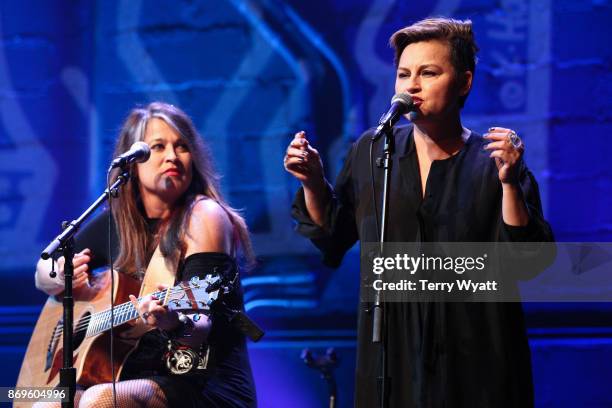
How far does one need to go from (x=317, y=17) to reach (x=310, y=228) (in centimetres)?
174

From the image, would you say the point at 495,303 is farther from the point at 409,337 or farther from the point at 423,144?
the point at 423,144

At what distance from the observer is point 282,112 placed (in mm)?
4328

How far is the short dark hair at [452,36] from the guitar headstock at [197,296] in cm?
111

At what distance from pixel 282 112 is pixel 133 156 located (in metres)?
1.34

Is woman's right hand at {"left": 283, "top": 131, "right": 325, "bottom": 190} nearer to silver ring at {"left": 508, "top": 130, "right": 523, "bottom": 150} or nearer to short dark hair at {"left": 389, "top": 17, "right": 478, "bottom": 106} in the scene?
short dark hair at {"left": 389, "top": 17, "right": 478, "bottom": 106}

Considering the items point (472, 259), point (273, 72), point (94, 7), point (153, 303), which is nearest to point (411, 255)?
point (472, 259)

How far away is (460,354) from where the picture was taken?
2586 mm

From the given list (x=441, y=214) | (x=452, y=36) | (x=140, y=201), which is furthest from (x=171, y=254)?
(x=452, y=36)

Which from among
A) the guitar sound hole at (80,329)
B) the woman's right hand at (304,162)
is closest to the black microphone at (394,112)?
the woman's right hand at (304,162)

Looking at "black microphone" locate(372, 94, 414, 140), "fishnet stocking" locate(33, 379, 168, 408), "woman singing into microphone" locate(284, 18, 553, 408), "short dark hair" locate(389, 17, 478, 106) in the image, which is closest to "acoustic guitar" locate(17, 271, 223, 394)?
"fishnet stocking" locate(33, 379, 168, 408)

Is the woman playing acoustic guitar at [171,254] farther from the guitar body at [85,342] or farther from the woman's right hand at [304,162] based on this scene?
the woman's right hand at [304,162]

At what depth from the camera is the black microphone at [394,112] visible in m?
2.40

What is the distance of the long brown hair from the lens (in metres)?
3.52
